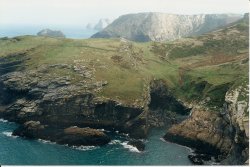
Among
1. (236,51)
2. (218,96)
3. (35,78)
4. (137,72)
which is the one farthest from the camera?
(236,51)

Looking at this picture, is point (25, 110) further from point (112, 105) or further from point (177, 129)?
point (177, 129)

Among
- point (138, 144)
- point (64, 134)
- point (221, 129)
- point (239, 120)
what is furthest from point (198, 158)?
point (64, 134)

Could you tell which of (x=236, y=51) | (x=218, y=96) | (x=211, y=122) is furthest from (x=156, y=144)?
(x=236, y=51)

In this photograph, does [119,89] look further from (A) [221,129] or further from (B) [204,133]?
(A) [221,129]

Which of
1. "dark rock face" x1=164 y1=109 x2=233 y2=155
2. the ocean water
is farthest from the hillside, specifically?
the ocean water

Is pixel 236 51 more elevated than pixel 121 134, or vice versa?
pixel 236 51

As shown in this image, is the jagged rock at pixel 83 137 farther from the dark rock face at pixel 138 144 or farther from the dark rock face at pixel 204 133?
the dark rock face at pixel 204 133
